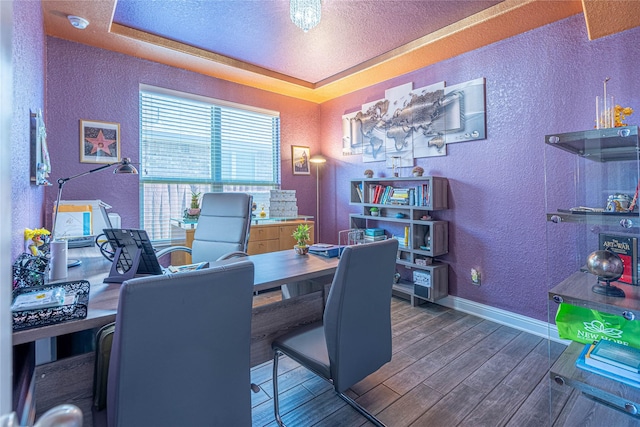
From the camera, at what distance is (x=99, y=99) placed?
3.05m

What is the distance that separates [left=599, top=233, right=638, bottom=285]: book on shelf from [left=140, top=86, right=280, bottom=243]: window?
3542 millimetres

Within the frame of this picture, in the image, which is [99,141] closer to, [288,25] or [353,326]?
[288,25]

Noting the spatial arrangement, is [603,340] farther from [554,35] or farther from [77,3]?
[77,3]

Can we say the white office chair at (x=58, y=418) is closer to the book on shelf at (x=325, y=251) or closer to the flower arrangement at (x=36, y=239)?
the flower arrangement at (x=36, y=239)

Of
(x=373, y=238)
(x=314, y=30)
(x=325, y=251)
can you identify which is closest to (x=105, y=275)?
(x=325, y=251)

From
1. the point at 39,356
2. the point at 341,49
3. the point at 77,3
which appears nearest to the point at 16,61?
the point at 77,3

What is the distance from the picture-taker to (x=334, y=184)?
458cm

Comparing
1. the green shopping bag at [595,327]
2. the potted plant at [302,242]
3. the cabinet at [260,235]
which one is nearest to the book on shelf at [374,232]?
the cabinet at [260,235]

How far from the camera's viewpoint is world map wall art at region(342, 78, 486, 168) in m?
3.03

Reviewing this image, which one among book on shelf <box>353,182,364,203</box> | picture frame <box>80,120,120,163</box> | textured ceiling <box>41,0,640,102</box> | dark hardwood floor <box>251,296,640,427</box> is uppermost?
textured ceiling <box>41,0,640,102</box>

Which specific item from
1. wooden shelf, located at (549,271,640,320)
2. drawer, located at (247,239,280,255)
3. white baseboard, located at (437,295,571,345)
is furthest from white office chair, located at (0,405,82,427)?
drawer, located at (247,239,280,255)

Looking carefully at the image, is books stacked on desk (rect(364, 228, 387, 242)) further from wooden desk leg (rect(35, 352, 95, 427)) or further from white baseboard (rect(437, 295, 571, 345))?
wooden desk leg (rect(35, 352, 95, 427))

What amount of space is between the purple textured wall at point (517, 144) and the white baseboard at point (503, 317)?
0.06m

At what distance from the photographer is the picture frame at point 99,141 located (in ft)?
9.82
